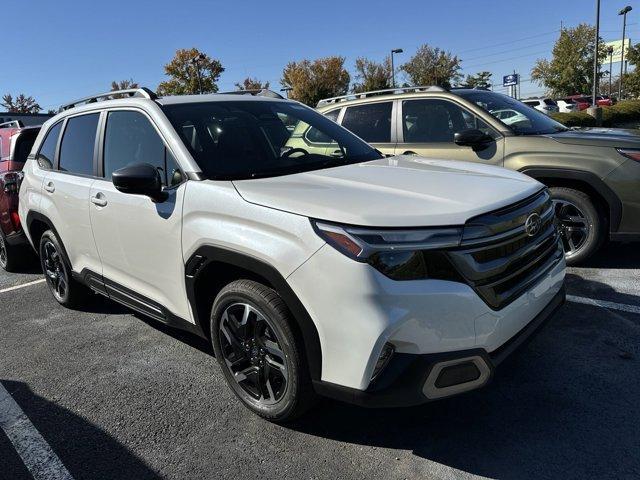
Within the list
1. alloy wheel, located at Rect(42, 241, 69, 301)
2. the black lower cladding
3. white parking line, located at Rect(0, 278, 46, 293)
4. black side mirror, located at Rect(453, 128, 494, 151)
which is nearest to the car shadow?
the black lower cladding

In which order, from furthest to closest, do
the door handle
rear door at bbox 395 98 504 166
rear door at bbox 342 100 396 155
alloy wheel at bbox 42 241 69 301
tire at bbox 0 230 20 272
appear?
tire at bbox 0 230 20 272, rear door at bbox 342 100 396 155, rear door at bbox 395 98 504 166, alloy wheel at bbox 42 241 69 301, the door handle

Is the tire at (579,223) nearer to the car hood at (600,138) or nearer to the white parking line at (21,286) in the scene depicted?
the car hood at (600,138)

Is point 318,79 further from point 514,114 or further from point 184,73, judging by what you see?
point 514,114

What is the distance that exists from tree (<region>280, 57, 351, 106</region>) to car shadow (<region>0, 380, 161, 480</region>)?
4847 centimetres

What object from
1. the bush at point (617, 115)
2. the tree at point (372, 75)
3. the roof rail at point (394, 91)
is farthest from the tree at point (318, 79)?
the roof rail at point (394, 91)

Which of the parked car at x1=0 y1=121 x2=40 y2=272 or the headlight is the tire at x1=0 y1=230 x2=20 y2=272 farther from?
the headlight

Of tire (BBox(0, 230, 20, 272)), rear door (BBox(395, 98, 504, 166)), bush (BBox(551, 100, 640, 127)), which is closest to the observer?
rear door (BBox(395, 98, 504, 166))

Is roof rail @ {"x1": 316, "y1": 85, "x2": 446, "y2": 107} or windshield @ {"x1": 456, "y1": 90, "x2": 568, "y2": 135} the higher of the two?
roof rail @ {"x1": 316, "y1": 85, "x2": 446, "y2": 107}

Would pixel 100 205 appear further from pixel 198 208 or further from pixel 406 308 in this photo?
pixel 406 308

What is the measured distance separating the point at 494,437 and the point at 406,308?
991 millimetres

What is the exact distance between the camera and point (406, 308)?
2.21m

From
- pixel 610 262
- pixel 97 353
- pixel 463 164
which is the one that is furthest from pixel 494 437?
pixel 610 262

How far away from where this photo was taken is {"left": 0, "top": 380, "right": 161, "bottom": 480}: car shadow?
8.66 feet

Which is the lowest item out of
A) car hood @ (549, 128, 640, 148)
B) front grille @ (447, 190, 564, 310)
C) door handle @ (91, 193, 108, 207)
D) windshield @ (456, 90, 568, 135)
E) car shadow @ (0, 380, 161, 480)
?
car shadow @ (0, 380, 161, 480)
